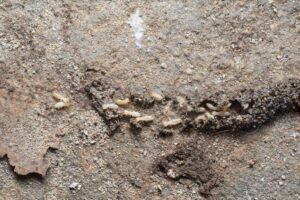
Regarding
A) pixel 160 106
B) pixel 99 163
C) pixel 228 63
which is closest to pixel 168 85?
pixel 160 106

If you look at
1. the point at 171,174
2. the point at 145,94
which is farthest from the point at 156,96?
the point at 171,174

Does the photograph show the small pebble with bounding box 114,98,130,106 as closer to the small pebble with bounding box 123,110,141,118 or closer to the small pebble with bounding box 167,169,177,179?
the small pebble with bounding box 123,110,141,118

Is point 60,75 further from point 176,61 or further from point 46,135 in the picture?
point 176,61

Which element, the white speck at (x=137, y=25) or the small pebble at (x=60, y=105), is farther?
the white speck at (x=137, y=25)

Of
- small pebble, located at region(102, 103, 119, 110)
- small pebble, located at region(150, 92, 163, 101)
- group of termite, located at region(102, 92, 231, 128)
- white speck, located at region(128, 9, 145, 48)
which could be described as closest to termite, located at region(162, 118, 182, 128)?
group of termite, located at region(102, 92, 231, 128)

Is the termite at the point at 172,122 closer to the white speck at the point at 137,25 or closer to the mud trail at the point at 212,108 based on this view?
the mud trail at the point at 212,108

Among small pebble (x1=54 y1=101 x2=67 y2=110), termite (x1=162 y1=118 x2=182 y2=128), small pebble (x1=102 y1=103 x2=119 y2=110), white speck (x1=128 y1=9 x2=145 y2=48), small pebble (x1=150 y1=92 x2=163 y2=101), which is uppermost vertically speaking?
white speck (x1=128 y1=9 x2=145 y2=48)

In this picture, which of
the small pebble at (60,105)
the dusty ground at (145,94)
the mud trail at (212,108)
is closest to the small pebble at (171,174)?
the dusty ground at (145,94)
